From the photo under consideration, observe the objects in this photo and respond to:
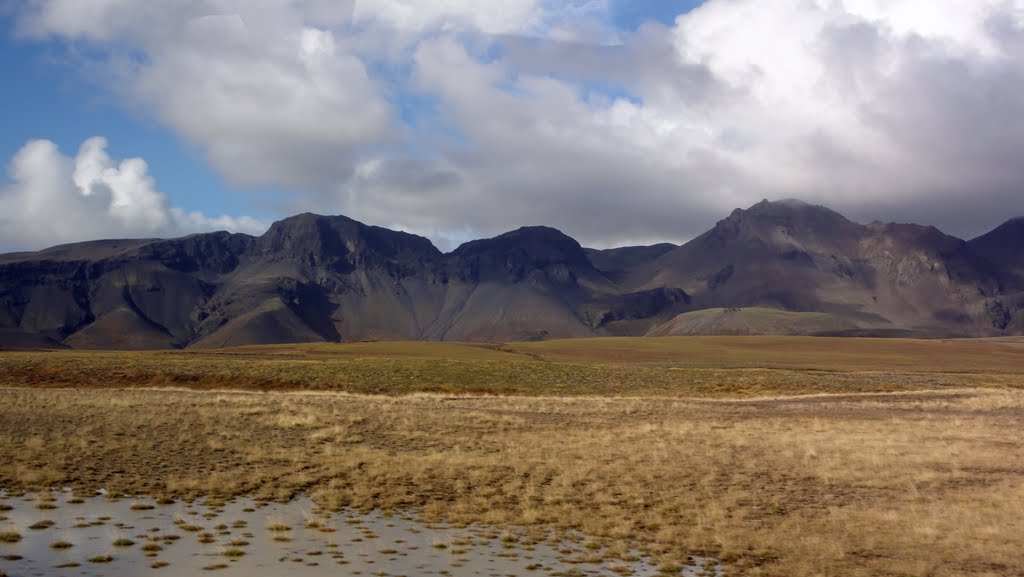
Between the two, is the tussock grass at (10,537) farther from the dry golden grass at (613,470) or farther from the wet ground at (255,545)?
the dry golden grass at (613,470)

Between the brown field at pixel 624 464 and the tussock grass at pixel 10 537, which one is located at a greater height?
the tussock grass at pixel 10 537

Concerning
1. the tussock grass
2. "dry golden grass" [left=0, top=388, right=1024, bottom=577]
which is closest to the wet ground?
the tussock grass

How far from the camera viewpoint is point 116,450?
2534 centimetres

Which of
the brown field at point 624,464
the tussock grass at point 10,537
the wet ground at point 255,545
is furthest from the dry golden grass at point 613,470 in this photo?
the tussock grass at point 10,537

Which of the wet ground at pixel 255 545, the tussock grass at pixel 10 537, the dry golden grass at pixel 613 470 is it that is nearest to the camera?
the wet ground at pixel 255 545

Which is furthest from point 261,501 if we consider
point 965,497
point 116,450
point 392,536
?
point 965,497

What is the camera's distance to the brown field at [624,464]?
18078 millimetres

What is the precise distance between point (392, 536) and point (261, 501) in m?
4.59

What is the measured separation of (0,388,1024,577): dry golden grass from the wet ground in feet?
4.28

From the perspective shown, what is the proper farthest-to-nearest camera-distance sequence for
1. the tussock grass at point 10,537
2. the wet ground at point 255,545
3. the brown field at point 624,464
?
1. the brown field at point 624,464
2. the tussock grass at point 10,537
3. the wet ground at point 255,545

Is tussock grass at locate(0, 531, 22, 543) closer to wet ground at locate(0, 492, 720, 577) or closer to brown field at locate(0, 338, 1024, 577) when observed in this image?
wet ground at locate(0, 492, 720, 577)

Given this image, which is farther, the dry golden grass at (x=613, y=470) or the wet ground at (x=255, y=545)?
the dry golden grass at (x=613, y=470)

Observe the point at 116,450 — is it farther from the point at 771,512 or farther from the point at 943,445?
the point at 943,445

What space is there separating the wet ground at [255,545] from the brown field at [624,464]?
4.38 feet
